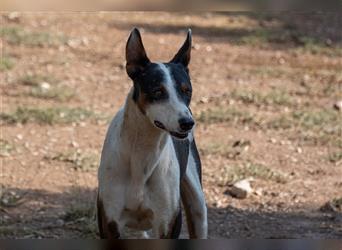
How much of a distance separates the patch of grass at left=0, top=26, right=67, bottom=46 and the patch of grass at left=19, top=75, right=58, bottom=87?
Answer: 1.65 meters

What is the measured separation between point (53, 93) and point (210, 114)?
4.99 feet

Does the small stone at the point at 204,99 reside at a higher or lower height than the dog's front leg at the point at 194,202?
lower

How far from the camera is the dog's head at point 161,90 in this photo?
3.52 meters

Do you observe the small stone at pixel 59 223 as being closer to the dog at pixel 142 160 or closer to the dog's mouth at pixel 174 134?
the dog at pixel 142 160

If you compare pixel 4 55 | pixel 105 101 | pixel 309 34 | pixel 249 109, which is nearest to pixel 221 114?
pixel 249 109

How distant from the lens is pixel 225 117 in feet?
25.9

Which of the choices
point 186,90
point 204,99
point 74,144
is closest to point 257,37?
point 204,99

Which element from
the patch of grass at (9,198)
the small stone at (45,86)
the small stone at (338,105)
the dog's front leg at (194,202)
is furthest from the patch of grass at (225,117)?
the dog's front leg at (194,202)

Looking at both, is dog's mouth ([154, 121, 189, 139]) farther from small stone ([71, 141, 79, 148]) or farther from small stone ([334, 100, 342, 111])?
small stone ([334, 100, 342, 111])

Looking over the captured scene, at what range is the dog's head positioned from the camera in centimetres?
352

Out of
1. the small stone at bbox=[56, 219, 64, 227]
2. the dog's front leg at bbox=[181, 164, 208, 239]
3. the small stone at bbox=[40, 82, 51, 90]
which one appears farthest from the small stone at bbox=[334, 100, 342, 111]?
the dog's front leg at bbox=[181, 164, 208, 239]

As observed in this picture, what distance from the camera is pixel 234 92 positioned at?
866 cm

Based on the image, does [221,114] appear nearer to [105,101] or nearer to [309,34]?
[105,101]

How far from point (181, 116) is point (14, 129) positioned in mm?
4110
